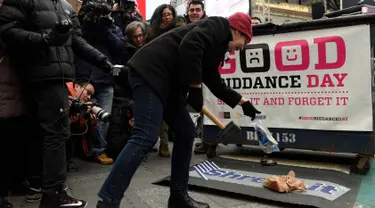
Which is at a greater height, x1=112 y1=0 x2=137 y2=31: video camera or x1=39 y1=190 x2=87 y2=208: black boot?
x1=112 y1=0 x2=137 y2=31: video camera

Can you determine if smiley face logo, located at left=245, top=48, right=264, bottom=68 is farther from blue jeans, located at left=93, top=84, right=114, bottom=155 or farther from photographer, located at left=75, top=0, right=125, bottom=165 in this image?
blue jeans, located at left=93, top=84, right=114, bottom=155

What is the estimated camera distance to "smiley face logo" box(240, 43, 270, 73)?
393 cm

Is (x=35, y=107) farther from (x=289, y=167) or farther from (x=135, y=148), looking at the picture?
(x=289, y=167)

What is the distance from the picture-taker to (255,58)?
4.00 m

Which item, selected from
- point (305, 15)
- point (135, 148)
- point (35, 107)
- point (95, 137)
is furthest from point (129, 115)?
point (305, 15)

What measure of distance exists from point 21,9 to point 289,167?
280 cm

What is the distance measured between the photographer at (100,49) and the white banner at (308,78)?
4.35ft

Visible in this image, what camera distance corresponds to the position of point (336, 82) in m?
3.52

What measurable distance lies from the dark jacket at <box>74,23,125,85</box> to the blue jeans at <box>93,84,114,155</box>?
0.28ft

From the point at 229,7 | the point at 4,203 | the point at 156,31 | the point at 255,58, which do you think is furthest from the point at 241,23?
the point at 229,7

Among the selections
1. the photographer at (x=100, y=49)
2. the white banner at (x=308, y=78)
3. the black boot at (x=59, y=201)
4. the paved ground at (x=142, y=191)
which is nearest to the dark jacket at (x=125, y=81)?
the photographer at (x=100, y=49)

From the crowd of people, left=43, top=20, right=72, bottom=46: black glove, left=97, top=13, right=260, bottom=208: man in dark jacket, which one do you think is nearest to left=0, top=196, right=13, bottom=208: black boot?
the crowd of people

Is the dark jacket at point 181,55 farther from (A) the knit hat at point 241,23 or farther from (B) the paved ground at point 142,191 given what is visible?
(B) the paved ground at point 142,191

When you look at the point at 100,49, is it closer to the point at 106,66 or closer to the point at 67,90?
the point at 106,66
